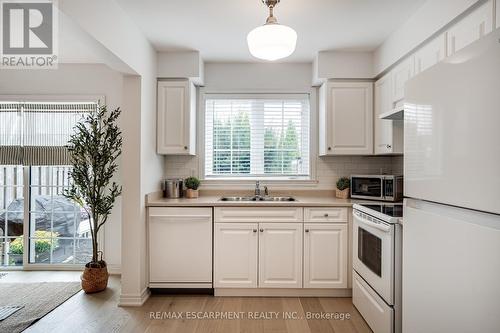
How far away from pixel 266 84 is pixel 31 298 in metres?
3.31

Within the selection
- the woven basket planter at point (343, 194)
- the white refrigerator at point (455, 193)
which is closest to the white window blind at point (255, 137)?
the woven basket planter at point (343, 194)

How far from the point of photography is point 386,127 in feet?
10.00

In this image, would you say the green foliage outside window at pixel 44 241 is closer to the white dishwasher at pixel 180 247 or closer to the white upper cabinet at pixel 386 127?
the white dishwasher at pixel 180 247

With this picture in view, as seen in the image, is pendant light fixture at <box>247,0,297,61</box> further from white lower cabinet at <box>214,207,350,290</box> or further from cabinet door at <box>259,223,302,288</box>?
cabinet door at <box>259,223,302,288</box>

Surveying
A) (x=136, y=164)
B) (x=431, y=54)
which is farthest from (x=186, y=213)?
(x=431, y=54)

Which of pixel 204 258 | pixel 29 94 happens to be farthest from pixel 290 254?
pixel 29 94

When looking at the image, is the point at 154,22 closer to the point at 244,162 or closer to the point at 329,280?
the point at 244,162

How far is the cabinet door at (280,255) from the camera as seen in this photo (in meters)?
3.02

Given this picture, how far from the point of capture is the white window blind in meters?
3.78

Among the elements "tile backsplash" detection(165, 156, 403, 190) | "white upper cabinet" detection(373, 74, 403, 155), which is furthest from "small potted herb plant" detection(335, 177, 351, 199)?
"white upper cabinet" detection(373, 74, 403, 155)

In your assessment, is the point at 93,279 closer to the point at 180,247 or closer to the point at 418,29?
the point at 180,247

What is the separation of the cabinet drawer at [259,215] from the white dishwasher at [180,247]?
0.20 metres

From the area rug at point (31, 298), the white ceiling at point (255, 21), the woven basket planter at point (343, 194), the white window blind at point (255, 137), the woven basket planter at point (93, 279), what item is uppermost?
the white ceiling at point (255, 21)

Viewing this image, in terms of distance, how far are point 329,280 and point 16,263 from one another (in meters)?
3.76
